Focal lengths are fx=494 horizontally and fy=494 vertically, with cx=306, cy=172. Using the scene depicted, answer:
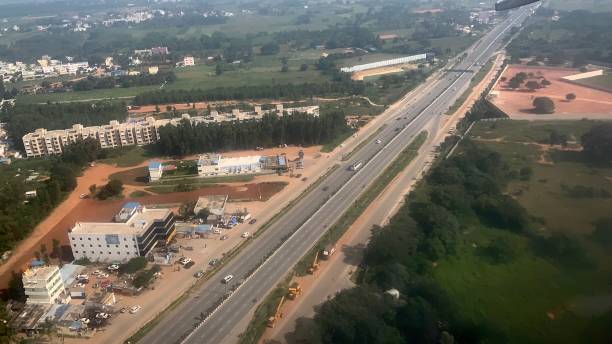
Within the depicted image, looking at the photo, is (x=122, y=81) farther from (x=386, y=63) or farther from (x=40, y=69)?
(x=386, y=63)

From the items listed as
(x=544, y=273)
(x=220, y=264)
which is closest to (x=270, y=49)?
(x=220, y=264)

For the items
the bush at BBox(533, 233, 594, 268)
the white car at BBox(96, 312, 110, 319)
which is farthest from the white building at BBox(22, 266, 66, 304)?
the bush at BBox(533, 233, 594, 268)

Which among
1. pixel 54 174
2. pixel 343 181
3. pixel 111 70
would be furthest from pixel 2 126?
pixel 343 181

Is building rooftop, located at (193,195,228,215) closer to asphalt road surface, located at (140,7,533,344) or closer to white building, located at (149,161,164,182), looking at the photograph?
asphalt road surface, located at (140,7,533,344)

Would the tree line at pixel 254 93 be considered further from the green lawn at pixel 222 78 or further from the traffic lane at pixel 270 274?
the traffic lane at pixel 270 274

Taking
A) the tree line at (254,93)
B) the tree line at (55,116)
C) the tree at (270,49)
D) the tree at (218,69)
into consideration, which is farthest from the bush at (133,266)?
the tree at (270,49)
